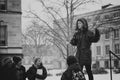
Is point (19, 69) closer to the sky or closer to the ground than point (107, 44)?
closer to the ground

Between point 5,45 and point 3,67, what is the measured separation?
20.7 meters

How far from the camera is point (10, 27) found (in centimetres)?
2688

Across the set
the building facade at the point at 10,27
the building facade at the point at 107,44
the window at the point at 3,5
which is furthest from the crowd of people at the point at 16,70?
the building facade at the point at 107,44

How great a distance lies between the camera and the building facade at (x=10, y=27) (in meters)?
26.7

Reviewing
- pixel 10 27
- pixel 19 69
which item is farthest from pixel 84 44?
pixel 10 27

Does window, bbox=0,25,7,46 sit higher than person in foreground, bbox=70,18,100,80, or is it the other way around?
window, bbox=0,25,7,46

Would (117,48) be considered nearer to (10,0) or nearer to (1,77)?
(10,0)

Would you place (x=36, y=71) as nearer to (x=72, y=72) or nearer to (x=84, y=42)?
(x=84, y=42)

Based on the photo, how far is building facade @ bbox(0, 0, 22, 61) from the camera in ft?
87.7

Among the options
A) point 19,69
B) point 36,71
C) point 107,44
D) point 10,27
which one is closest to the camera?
point 19,69

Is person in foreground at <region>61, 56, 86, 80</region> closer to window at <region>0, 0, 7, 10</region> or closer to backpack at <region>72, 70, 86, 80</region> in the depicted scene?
backpack at <region>72, 70, 86, 80</region>

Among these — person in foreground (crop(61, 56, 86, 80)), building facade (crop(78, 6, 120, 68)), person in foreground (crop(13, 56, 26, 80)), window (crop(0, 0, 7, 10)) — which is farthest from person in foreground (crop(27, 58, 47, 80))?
building facade (crop(78, 6, 120, 68))

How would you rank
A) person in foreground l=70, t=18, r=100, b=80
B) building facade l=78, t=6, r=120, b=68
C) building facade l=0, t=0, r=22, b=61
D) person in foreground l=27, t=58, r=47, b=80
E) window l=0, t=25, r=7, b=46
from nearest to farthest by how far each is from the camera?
person in foreground l=70, t=18, r=100, b=80, person in foreground l=27, t=58, r=47, b=80, building facade l=0, t=0, r=22, b=61, window l=0, t=25, r=7, b=46, building facade l=78, t=6, r=120, b=68

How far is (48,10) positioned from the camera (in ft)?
94.1
